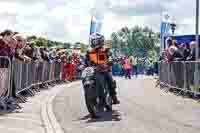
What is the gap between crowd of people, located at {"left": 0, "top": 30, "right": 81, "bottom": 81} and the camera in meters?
15.9

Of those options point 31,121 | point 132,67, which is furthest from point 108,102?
point 132,67

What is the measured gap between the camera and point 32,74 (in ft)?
70.0

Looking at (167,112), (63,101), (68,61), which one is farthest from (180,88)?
(68,61)

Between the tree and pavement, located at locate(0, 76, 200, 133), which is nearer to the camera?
pavement, located at locate(0, 76, 200, 133)

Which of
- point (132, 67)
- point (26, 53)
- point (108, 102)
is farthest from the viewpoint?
point (132, 67)

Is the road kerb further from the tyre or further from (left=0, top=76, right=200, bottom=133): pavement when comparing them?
the tyre

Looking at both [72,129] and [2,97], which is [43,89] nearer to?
[2,97]

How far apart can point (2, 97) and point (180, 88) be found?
7.18 meters

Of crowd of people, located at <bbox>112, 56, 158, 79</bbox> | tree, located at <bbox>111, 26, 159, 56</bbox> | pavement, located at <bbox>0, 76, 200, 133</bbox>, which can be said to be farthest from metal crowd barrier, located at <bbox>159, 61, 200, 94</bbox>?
tree, located at <bbox>111, 26, 159, 56</bbox>

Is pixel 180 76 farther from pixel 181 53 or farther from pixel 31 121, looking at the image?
pixel 31 121

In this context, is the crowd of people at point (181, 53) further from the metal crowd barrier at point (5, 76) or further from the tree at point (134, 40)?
the tree at point (134, 40)

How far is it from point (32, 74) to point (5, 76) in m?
6.27

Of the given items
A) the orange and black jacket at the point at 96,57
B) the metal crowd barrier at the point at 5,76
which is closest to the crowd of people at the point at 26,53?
the metal crowd barrier at the point at 5,76

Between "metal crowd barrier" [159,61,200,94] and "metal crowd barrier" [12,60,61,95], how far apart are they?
519cm
